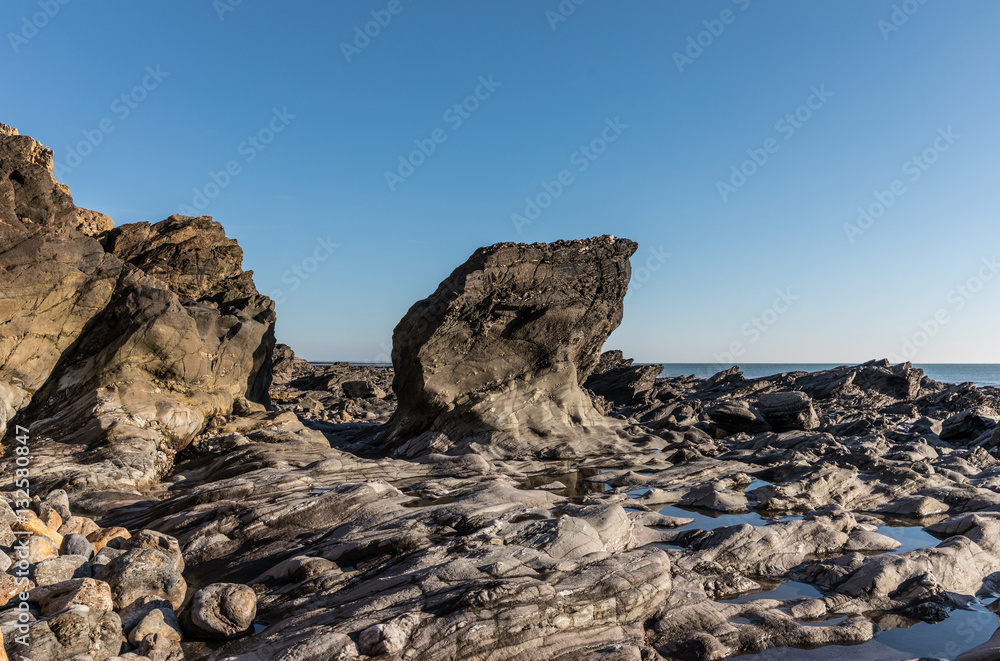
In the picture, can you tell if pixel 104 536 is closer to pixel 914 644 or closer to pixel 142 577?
pixel 142 577

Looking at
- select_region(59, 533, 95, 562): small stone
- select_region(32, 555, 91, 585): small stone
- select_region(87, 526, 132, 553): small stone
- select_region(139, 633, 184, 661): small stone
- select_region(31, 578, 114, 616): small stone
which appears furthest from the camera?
select_region(87, 526, 132, 553): small stone

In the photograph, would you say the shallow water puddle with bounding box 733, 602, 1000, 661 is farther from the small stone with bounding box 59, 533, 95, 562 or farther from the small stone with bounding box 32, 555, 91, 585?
the small stone with bounding box 59, 533, 95, 562

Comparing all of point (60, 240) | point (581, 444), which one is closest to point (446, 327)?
point (581, 444)

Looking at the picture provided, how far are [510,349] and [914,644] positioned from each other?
774 inches

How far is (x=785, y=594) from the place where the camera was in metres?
10.4

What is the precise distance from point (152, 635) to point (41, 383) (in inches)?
672

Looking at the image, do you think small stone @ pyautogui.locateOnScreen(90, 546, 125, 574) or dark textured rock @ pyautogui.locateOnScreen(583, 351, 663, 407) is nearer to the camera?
small stone @ pyautogui.locateOnScreen(90, 546, 125, 574)

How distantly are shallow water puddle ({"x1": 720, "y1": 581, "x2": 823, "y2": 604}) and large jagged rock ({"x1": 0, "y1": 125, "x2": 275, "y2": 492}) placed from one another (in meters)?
16.5

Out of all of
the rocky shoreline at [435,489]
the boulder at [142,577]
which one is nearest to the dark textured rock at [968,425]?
the rocky shoreline at [435,489]

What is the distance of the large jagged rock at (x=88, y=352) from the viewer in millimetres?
18812

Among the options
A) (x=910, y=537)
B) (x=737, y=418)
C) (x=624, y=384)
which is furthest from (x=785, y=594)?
(x=624, y=384)

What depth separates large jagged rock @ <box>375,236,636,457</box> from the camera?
26000 millimetres

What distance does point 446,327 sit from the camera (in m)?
26.6

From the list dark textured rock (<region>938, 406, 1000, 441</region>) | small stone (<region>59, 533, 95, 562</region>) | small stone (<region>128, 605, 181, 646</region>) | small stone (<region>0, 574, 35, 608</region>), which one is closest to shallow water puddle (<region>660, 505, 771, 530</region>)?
small stone (<region>128, 605, 181, 646</region>)
